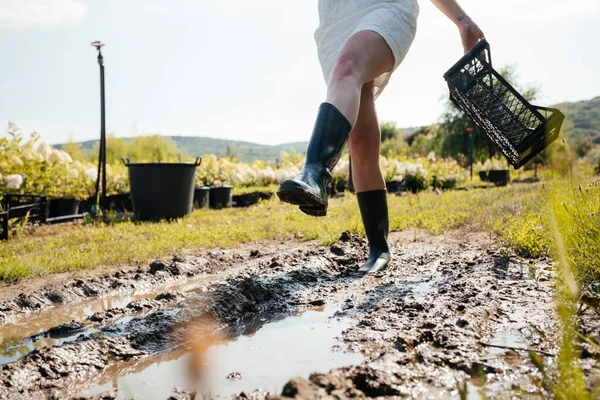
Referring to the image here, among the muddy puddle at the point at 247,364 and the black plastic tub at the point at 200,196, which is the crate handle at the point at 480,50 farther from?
the black plastic tub at the point at 200,196

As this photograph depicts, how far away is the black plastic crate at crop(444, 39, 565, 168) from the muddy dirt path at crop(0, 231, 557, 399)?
26.3 inches

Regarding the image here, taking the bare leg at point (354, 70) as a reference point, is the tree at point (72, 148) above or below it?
above

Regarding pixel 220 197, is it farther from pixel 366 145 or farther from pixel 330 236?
pixel 366 145

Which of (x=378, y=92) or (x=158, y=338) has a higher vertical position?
(x=378, y=92)

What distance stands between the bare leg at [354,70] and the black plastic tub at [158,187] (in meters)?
3.80

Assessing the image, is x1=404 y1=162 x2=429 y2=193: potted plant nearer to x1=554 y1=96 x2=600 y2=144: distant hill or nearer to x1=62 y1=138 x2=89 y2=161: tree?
x1=62 y1=138 x2=89 y2=161: tree

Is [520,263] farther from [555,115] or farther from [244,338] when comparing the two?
[244,338]

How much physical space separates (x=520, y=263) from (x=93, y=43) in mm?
5761

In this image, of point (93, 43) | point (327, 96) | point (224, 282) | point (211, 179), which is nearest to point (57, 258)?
point (224, 282)

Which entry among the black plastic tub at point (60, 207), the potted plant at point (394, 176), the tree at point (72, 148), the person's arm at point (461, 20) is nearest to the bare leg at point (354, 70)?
the person's arm at point (461, 20)

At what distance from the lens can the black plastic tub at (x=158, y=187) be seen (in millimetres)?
5453

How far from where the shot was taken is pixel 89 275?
2635mm

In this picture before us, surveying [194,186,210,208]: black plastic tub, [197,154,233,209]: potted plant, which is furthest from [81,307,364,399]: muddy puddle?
[197,154,233,209]: potted plant

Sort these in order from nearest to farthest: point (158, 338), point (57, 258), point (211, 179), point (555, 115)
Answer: point (158, 338), point (555, 115), point (57, 258), point (211, 179)
